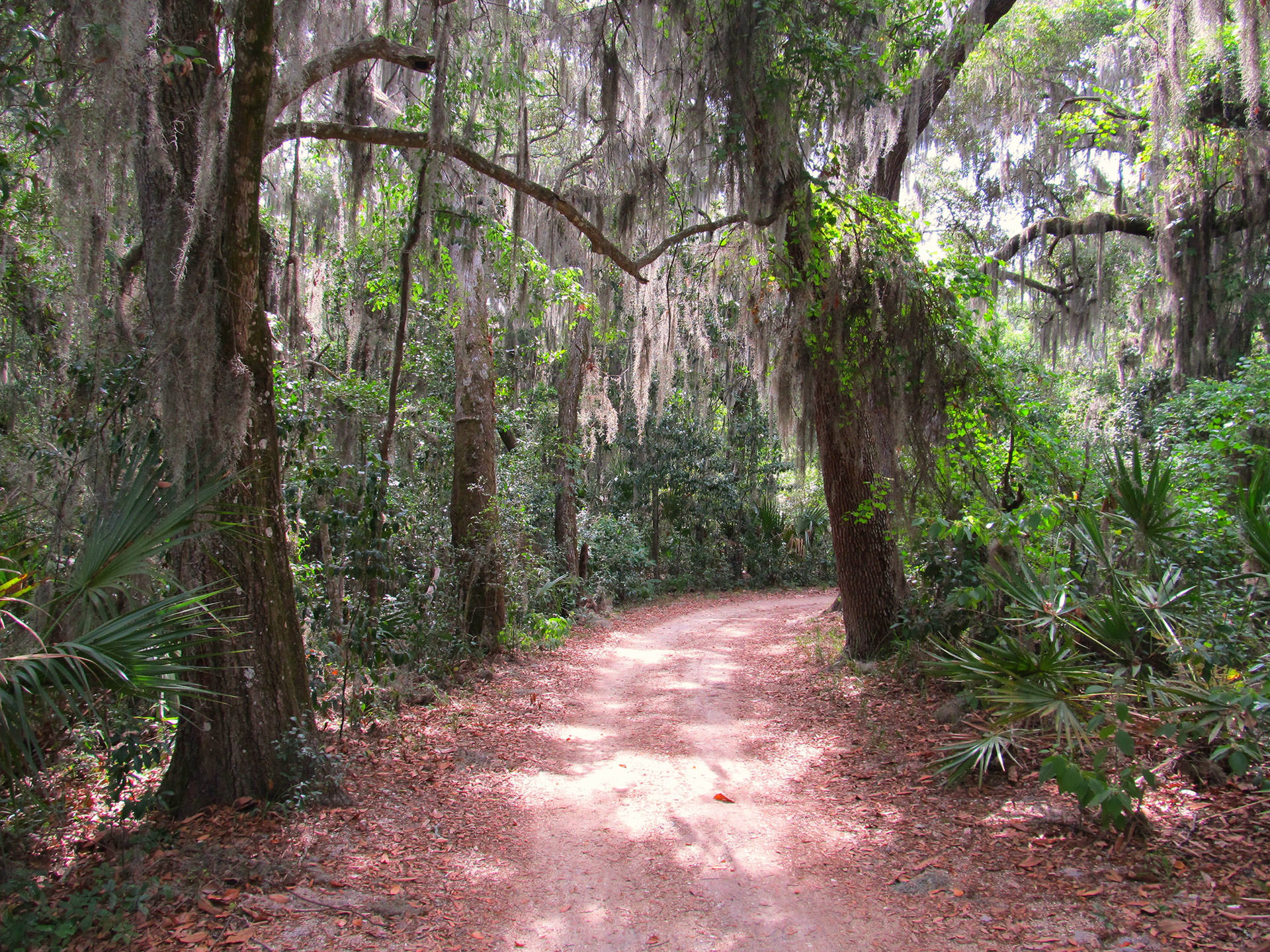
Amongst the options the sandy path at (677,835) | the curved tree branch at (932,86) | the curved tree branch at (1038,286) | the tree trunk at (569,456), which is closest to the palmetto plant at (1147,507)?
the sandy path at (677,835)

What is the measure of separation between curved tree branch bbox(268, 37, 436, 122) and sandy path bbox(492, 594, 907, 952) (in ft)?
15.4

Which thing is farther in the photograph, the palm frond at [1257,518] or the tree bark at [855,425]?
the tree bark at [855,425]

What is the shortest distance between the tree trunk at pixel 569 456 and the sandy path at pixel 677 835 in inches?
221

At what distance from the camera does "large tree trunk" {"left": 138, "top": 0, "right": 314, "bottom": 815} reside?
4.05 meters

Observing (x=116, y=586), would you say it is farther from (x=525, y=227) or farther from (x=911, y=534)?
(x=525, y=227)

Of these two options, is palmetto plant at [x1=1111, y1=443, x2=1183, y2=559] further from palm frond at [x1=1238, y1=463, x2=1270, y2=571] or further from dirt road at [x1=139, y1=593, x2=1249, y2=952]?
dirt road at [x1=139, y1=593, x2=1249, y2=952]

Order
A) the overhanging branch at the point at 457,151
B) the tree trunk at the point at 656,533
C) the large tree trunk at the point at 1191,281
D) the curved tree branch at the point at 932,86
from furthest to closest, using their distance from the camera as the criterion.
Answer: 1. the tree trunk at the point at 656,533
2. the large tree trunk at the point at 1191,281
3. the curved tree branch at the point at 932,86
4. the overhanging branch at the point at 457,151

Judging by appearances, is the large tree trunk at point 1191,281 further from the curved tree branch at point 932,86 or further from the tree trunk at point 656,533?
the tree trunk at point 656,533

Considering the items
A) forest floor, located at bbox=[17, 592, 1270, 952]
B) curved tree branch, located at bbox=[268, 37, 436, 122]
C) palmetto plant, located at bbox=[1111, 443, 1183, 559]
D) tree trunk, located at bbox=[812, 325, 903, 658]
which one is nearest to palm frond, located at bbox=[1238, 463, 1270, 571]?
palmetto plant, located at bbox=[1111, 443, 1183, 559]

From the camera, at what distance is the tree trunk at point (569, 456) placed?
43.2 feet

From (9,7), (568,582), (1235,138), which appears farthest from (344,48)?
(1235,138)

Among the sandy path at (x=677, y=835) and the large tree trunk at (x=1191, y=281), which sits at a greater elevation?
the large tree trunk at (x=1191, y=281)

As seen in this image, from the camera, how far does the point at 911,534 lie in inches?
268

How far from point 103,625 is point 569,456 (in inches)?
398
